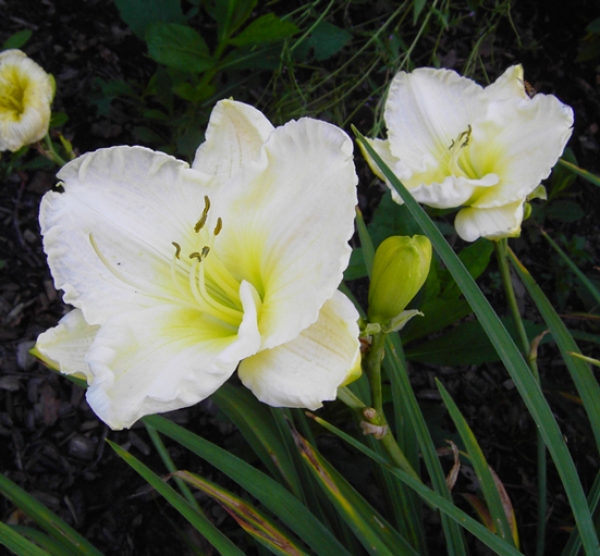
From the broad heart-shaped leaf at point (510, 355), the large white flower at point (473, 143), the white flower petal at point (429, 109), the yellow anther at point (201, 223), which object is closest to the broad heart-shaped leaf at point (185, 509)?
the yellow anther at point (201, 223)

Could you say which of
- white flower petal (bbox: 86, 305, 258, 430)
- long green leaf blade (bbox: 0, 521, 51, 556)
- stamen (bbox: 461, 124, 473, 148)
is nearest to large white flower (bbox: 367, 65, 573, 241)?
stamen (bbox: 461, 124, 473, 148)

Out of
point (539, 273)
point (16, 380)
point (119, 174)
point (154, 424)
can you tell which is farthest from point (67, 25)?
point (539, 273)

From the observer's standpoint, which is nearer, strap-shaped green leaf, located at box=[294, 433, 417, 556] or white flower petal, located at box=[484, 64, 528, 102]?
strap-shaped green leaf, located at box=[294, 433, 417, 556]

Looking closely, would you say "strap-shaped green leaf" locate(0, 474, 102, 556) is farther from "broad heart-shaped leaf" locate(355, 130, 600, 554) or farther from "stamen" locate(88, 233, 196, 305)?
"broad heart-shaped leaf" locate(355, 130, 600, 554)

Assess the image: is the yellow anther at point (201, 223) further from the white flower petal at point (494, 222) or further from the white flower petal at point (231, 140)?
the white flower petal at point (494, 222)

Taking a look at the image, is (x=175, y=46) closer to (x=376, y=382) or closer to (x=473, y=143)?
(x=473, y=143)

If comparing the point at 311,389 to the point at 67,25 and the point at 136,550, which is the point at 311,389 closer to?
the point at 136,550

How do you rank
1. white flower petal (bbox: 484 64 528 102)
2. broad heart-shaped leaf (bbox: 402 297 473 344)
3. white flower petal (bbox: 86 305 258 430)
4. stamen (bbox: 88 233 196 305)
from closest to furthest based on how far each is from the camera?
white flower petal (bbox: 86 305 258 430) < stamen (bbox: 88 233 196 305) < white flower petal (bbox: 484 64 528 102) < broad heart-shaped leaf (bbox: 402 297 473 344)
